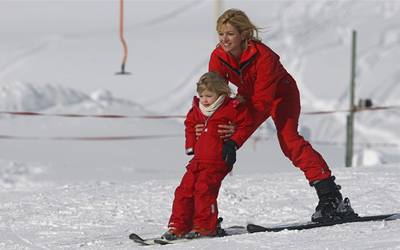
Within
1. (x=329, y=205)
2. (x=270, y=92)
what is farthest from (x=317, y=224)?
(x=270, y=92)

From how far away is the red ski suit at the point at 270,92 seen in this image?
16.8 ft

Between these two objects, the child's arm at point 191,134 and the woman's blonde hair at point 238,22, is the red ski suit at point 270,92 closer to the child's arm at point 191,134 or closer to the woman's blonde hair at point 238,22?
the woman's blonde hair at point 238,22

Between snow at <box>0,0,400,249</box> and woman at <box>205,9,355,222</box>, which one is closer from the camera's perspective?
woman at <box>205,9,355,222</box>

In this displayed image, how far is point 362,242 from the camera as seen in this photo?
455cm

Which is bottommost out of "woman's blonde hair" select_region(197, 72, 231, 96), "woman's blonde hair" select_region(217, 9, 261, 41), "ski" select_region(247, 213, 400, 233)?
"ski" select_region(247, 213, 400, 233)

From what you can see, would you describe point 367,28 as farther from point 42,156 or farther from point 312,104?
point 42,156

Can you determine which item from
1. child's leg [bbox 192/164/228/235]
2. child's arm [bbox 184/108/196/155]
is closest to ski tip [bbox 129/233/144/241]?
child's leg [bbox 192/164/228/235]

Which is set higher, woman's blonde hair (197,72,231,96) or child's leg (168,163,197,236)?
woman's blonde hair (197,72,231,96)

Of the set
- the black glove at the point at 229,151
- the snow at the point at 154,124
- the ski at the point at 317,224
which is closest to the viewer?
the black glove at the point at 229,151

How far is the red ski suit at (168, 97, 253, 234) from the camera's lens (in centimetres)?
504

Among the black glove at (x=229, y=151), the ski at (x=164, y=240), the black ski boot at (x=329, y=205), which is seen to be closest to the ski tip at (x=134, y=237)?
the ski at (x=164, y=240)

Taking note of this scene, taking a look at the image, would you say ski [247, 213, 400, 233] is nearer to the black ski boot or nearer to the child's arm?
the black ski boot

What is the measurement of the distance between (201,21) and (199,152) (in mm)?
25888

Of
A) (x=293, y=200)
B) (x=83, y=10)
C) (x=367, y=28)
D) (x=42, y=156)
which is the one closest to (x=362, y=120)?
(x=367, y=28)
